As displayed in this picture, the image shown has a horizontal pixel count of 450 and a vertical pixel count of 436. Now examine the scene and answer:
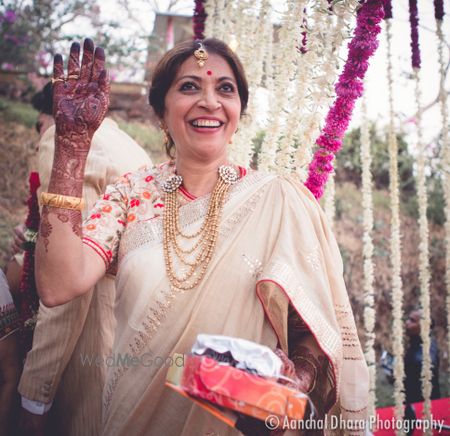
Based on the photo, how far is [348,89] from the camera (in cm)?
195

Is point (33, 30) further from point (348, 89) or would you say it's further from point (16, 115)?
point (348, 89)

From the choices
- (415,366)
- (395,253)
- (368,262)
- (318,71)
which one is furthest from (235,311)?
(415,366)

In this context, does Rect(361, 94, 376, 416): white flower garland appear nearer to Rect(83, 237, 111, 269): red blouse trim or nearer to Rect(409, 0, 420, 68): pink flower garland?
Rect(409, 0, 420, 68): pink flower garland

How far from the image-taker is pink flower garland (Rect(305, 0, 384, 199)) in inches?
74.1

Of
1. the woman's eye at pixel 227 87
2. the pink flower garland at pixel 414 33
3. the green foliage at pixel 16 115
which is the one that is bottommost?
the woman's eye at pixel 227 87

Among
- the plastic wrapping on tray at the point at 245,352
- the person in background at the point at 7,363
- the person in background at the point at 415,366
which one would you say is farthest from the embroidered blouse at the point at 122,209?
the person in background at the point at 415,366

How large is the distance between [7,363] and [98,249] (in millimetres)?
1018

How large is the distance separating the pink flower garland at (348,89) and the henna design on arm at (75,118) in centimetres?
109

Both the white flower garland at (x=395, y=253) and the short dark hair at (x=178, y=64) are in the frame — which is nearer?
the short dark hair at (x=178, y=64)

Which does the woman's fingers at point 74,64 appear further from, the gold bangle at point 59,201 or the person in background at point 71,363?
the person in background at point 71,363

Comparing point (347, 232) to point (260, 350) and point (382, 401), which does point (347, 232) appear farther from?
point (260, 350)

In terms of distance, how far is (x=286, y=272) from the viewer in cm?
136

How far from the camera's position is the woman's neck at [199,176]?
1.67 m

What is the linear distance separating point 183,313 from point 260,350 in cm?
46
